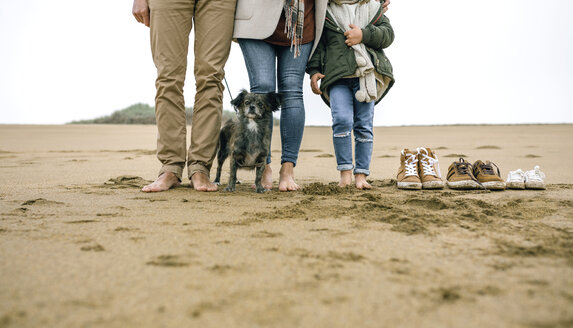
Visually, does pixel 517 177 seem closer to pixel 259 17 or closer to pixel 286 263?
pixel 259 17

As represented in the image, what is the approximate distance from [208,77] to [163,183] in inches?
35.5

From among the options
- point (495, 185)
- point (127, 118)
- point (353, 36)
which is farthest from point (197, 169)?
point (127, 118)

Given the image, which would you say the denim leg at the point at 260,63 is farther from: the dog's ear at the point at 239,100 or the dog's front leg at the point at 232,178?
the dog's front leg at the point at 232,178

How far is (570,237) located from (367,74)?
6.94 feet

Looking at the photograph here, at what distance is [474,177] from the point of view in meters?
3.47

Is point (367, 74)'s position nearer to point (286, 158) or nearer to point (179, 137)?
point (286, 158)

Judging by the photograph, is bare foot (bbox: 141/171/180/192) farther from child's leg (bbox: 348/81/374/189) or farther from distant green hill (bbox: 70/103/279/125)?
distant green hill (bbox: 70/103/279/125)

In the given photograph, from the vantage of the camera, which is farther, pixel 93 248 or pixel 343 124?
pixel 343 124

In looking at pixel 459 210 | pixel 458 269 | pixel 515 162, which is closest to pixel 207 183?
pixel 459 210

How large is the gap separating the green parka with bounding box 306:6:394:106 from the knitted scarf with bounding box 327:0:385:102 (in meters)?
0.04

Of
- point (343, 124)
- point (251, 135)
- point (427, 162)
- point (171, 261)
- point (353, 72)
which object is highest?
point (353, 72)

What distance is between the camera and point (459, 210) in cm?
236

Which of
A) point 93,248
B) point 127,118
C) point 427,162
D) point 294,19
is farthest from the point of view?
point 127,118

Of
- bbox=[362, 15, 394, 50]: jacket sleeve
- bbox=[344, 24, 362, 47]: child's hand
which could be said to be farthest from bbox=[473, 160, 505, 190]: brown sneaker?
bbox=[344, 24, 362, 47]: child's hand
